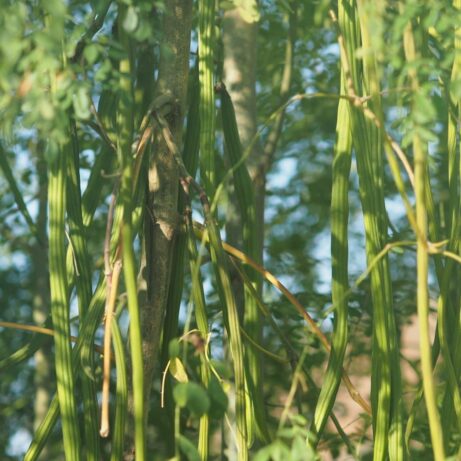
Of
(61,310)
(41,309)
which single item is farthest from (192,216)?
(41,309)

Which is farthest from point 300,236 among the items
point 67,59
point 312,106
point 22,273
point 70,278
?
point 67,59

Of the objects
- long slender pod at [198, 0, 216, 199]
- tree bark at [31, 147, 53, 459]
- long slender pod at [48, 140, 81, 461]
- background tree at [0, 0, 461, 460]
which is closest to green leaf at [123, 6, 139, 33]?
background tree at [0, 0, 461, 460]

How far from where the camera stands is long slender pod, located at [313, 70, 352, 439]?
1.44m

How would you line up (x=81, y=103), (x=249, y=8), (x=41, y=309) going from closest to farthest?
1. (x=81, y=103)
2. (x=249, y=8)
3. (x=41, y=309)

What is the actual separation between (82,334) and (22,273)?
81.4 inches

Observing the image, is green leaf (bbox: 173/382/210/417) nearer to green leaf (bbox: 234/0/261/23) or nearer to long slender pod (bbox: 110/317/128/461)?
long slender pod (bbox: 110/317/128/461)

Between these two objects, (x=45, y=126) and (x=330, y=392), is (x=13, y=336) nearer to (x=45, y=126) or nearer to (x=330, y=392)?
(x=330, y=392)

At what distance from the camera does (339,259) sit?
58.2 inches

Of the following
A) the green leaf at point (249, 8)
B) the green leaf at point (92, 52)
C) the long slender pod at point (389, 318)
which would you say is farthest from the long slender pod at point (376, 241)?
the green leaf at point (92, 52)

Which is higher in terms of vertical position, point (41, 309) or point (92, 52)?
point (92, 52)

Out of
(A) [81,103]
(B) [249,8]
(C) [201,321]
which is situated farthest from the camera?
(B) [249,8]

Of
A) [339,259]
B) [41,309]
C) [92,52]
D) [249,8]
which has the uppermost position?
[249,8]

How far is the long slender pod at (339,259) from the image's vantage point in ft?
4.73

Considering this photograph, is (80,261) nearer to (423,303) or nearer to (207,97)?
(207,97)
